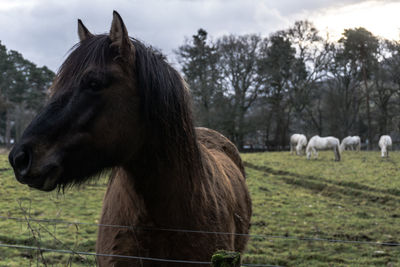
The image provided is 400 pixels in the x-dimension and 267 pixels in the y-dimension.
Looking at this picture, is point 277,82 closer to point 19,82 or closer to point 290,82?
point 290,82

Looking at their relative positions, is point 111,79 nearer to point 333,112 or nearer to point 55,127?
point 55,127

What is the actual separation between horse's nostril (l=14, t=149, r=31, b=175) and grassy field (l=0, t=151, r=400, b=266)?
0.74 metres

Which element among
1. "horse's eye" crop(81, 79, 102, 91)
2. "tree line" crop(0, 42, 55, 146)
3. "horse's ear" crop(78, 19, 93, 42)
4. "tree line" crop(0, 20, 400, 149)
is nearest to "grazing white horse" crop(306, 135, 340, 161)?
"tree line" crop(0, 20, 400, 149)

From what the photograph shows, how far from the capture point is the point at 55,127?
1.87 metres

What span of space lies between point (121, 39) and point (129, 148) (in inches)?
27.3

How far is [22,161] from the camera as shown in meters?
1.75

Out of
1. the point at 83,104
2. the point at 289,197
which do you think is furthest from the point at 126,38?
the point at 289,197

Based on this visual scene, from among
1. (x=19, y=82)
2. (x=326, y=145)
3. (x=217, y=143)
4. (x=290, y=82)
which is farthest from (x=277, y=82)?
(x=217, y=143)

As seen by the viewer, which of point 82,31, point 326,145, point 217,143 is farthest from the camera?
point 326,145

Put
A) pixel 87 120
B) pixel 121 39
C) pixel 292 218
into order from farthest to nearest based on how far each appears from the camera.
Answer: pixel 292 218 < pixel 121 39 < pixel 87 120

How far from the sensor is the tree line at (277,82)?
106ft

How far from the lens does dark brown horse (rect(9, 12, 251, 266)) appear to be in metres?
1.89

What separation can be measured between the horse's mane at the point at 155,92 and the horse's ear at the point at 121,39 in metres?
0.05

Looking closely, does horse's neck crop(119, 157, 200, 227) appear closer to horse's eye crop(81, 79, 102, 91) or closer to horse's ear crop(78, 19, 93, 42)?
horse's eye crop(81, 79, 102, 91)
